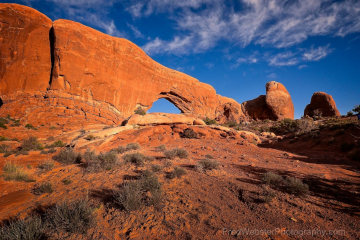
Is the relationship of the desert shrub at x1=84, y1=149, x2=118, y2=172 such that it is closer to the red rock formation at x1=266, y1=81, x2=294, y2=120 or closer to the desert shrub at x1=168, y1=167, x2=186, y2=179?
the desert shrub at x1=168, y1=167, x2=186, y2=179

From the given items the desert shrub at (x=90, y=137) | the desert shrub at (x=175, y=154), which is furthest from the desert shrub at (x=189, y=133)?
the desert shrub at (x=90, y=137)

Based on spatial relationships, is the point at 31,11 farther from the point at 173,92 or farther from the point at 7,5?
the point at 173,92

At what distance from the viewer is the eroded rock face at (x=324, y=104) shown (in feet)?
89.8

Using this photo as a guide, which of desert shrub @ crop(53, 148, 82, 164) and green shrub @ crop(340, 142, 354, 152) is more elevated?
green shrub @ crop(340, 142, 354, 152)

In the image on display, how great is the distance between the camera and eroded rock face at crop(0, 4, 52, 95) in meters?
16.2

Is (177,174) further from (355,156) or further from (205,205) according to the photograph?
(355,156)

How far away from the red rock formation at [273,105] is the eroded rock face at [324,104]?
147 inches

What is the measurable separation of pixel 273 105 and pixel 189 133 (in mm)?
25544

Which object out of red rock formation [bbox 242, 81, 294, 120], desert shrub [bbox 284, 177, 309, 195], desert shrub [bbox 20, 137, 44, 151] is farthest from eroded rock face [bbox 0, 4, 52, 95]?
red rock formation [bbox 242, 81, 294, 120]

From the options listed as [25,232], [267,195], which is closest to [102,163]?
[25,232]

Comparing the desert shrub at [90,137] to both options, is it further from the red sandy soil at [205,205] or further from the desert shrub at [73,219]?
the desert shrub at [73,219]

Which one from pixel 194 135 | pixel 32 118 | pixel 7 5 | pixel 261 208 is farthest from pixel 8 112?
pixel 261 208

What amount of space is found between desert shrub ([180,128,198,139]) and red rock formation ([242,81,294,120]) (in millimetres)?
25034

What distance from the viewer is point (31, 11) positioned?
16.7 metres
